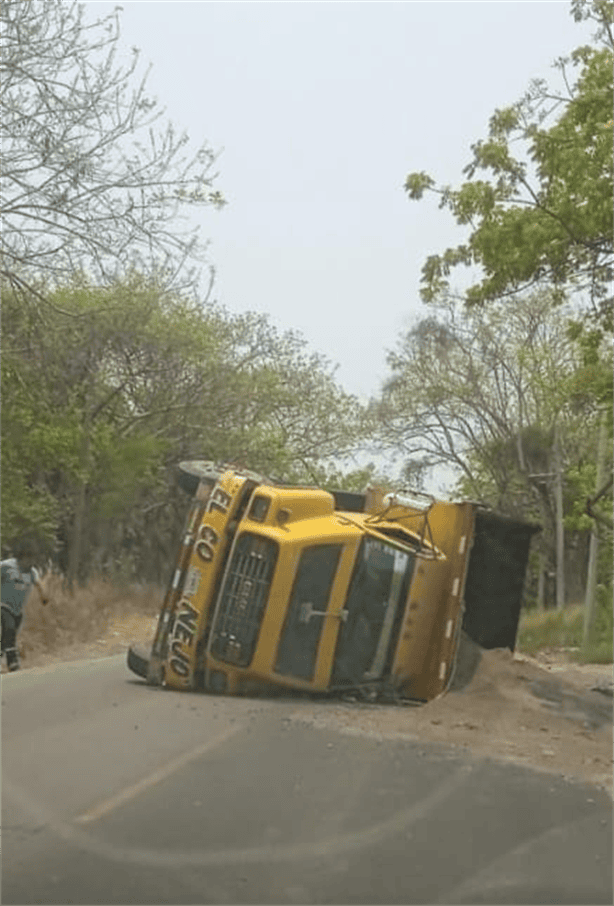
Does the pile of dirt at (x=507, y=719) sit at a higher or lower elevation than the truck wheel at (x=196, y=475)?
lower

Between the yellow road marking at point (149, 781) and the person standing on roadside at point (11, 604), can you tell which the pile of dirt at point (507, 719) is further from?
the person standing on roadside at point (11, 604)

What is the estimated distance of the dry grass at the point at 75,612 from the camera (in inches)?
1014

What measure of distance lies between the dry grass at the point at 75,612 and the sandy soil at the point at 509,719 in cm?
994

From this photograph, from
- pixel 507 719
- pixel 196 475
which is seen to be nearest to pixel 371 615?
pixel 507 719

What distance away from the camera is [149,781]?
30.7ft

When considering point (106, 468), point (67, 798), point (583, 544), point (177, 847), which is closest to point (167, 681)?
point (67, 798)

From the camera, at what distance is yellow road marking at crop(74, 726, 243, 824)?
27.5 ft

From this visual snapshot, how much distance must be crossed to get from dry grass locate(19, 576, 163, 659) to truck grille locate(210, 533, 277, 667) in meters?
9.63

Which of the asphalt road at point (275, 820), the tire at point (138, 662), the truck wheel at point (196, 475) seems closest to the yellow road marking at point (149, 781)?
the asphalt road at point (275, 820)

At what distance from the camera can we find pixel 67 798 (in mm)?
8859

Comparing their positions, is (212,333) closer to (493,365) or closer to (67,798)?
(493,365)

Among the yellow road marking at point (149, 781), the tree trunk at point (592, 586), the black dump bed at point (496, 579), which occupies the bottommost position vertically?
the yellow road marking at point (149, 781)

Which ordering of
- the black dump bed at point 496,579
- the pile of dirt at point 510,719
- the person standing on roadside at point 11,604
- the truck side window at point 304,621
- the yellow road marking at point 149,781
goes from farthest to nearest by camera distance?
the person standing on roadside at point 11,604 < the black dump bed at point 496,579 < the truck side window at point 304,621 < the pile of dirt at point 510,719 < the yellow road marking at point 149,781

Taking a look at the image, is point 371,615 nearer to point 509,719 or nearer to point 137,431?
point 509,719
